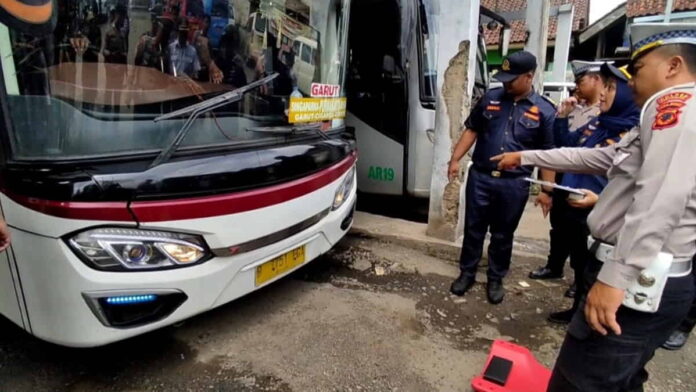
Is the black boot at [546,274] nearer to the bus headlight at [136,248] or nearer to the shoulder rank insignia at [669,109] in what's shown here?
the shoulder rank insignia at [669,109]

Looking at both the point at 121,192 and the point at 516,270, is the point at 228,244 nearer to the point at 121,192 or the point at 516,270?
the point at 121,192

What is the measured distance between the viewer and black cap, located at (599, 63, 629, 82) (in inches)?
95.9

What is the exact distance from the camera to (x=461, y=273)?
333cm

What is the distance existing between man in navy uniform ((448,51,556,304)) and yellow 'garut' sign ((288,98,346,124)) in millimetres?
990

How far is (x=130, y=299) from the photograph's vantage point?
6.30 ft

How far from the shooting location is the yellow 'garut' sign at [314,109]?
109 inches

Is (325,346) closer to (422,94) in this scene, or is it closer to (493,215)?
(493,215)

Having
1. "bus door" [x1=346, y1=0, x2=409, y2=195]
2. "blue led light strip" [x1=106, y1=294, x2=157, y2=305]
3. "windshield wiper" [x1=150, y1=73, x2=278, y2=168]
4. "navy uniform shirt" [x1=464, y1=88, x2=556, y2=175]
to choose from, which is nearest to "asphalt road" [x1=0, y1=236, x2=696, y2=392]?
"blue led light strip" [x1=106, y1=294, x2=157, y2=305]

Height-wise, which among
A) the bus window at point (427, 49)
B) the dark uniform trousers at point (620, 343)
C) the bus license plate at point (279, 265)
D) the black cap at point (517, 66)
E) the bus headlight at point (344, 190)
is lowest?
the bus license plate at point (279, 265)

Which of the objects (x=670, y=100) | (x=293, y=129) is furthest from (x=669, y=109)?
(x=293, y=129)

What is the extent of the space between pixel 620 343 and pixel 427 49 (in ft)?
12.4

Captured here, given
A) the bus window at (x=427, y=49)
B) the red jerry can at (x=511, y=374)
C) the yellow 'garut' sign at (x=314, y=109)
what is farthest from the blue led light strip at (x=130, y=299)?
the bus window at (x=427, y=49)

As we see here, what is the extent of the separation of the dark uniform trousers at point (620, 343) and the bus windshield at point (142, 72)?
1.87 m

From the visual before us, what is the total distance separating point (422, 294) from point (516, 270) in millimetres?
982
